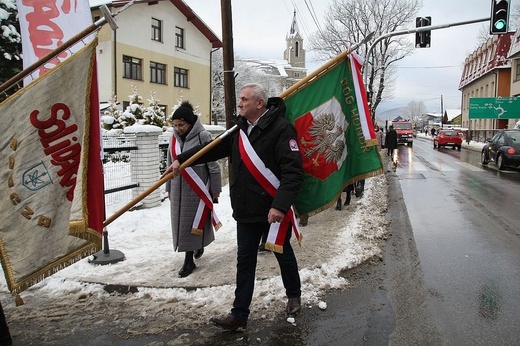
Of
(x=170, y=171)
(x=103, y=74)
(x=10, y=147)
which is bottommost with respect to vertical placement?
(x=170, y=171)

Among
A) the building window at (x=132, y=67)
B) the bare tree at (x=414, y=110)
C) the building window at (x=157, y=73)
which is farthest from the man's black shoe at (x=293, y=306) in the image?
the bare tree at (x=414, y=110)

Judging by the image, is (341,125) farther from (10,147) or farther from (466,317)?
(10,147)

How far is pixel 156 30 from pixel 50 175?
28.8m

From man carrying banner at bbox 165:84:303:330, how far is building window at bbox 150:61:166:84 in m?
27.4

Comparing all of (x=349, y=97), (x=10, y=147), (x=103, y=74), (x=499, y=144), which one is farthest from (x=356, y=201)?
(x=103, y=74)

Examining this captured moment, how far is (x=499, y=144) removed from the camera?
59.3ft

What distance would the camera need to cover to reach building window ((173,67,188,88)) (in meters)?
31.6

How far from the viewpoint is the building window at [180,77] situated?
104ft

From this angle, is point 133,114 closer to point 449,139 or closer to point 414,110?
point 449,139

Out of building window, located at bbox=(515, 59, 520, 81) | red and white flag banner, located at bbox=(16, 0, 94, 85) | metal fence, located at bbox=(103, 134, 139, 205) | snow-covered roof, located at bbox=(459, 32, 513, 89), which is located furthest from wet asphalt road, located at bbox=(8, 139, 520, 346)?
snow-covered roof, located at bbox=(459, 32, 513, 89)

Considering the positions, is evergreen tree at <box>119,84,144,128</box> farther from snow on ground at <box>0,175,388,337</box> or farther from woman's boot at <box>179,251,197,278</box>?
woman's boot at <box>179,251,197,278</box>

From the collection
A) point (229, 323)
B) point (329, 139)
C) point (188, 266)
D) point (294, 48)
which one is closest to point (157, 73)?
point (188, 266)

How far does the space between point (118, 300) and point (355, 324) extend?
2210 mm

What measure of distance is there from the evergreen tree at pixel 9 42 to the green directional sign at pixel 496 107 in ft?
117
